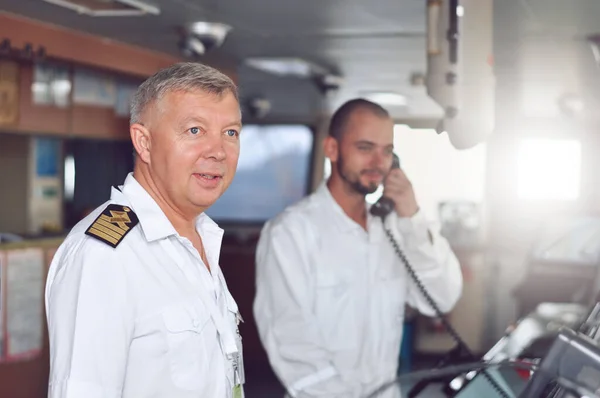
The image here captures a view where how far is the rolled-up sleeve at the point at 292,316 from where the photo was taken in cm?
271

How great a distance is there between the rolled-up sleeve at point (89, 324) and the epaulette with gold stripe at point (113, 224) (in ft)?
0.07

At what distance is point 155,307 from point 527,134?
451cm

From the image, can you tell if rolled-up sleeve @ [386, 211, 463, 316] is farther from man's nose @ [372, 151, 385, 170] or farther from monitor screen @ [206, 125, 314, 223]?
monitor screen @ [206, 125, 314, 223]

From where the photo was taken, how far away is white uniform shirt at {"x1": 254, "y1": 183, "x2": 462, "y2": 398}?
9.00 ft

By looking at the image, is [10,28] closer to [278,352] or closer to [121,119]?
[121,119]

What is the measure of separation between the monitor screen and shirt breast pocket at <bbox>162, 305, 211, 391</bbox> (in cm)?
679

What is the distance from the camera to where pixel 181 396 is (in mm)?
1683

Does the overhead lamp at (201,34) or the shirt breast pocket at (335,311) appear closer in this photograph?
the shirt breast pocket at (335,311)

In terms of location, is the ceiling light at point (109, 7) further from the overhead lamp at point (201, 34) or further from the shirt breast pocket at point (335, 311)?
the shirt breast pocket at point (335, 311)

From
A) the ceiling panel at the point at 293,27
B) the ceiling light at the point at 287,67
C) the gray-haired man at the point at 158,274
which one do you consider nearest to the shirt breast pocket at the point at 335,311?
the gray-haired man at the point at 158,274

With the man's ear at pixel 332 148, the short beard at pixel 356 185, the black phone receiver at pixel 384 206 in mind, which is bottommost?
the black phone receiver at pixel 384 206

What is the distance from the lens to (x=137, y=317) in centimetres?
165

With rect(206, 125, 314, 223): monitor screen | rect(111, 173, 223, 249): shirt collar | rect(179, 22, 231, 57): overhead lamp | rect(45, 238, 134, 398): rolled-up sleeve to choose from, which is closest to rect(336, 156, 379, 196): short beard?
rect(111, 173, 223, 249): shirt collar

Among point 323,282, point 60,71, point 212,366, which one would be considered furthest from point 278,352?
point 60,71
